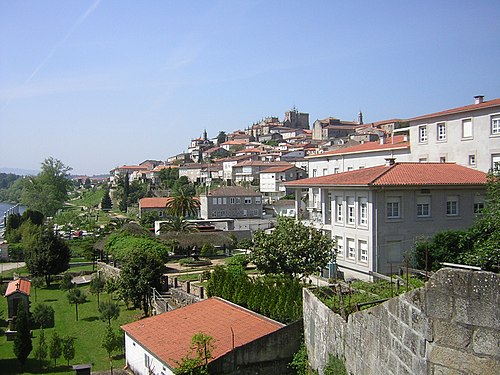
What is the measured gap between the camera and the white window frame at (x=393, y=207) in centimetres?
2614

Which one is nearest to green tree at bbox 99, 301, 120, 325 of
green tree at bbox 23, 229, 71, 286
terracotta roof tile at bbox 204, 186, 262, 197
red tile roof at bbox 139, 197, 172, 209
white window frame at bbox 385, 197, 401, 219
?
white window frame at bbox 385, 197, 401, 219

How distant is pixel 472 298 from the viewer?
5.25 meters

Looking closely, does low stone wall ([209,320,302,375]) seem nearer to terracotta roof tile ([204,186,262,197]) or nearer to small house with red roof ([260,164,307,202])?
terracotta roof tile ([204,186,262,197])

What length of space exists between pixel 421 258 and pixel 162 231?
3381 centimetres

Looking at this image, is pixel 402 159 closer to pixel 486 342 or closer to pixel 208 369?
pixel 208 369

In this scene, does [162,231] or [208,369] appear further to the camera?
[162,231]

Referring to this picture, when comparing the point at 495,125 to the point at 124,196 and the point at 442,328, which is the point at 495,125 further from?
the point at 124,196

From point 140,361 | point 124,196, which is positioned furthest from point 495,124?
point 124,196

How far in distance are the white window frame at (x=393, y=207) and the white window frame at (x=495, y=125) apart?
8.17 m

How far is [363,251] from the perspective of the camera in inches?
1059

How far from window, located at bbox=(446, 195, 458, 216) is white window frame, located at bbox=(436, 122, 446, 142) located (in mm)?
7442

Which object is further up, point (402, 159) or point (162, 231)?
point (402, 159)

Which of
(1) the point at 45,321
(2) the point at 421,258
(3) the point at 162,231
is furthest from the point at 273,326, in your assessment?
(3) the point at 162,231

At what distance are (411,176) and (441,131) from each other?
8432 mm
